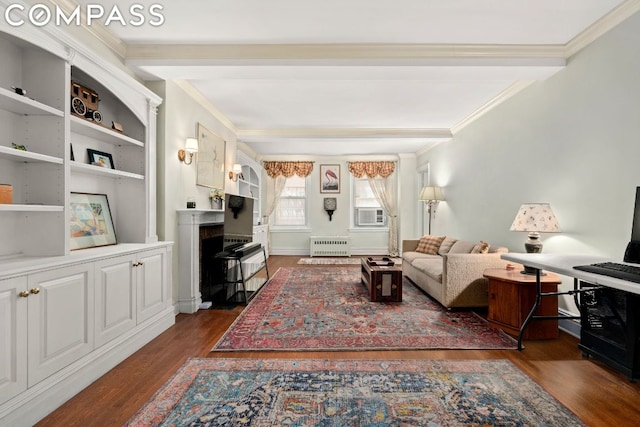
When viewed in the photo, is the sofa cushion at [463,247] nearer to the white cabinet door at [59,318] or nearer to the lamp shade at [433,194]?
the lamp shade at [433,194]

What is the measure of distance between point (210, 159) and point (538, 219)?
12.9 feet

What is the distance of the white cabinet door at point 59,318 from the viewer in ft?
5.59

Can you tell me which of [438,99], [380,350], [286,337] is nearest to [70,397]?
[286,337]

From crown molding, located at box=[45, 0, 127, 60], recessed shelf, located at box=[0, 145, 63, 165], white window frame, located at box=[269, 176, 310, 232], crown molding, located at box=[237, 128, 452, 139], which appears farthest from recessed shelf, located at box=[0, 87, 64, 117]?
white window frame, located at box=[269, 176, 310, 232]

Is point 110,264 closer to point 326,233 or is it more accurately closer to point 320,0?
point 320,0

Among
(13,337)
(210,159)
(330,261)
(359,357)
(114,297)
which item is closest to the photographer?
(13,337)

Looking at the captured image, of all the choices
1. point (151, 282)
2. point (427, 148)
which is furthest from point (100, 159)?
point (427, 148)

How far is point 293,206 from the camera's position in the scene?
8.30 meters

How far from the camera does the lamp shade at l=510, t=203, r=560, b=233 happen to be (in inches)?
112

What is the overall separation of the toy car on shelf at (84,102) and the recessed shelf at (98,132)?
0.09m

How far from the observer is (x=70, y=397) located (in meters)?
1.91

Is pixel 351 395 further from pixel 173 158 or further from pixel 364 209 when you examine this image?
pixel 364 209

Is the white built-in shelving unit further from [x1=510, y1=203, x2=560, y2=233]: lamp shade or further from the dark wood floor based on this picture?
[x1=510, y1=203, x2=560, y2=233]: lamp shade

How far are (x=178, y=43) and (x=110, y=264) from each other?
6.72 feet
